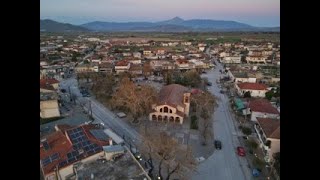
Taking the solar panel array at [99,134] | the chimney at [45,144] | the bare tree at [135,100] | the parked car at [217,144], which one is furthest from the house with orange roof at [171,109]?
the chimney at [45,144]

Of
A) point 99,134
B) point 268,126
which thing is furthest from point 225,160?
point 99,134

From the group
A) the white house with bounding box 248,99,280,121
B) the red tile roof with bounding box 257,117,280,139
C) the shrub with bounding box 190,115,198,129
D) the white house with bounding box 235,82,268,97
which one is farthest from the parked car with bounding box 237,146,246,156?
the white house with bounding box 235,82,268,97

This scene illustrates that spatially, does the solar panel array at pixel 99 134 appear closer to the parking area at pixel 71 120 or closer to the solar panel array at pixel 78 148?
the solar panel array at pixel 78 148

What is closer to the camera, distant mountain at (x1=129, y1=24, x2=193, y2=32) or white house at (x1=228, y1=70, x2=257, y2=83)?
white house at (x1=228, y1=70, x2=257, y2=83)

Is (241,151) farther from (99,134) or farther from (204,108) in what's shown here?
(99,134)

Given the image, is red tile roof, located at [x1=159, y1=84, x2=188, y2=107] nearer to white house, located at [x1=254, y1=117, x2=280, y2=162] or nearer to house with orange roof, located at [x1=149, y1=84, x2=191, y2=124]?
house with orange roof, located at [x1=149, y1=84, x2=191, y2=124]
